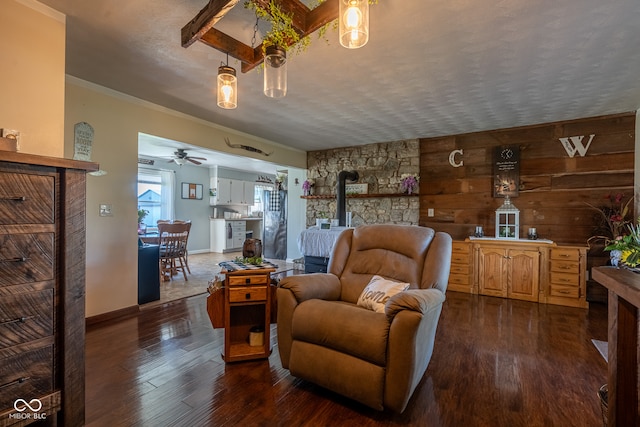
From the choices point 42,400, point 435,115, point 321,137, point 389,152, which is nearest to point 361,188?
point 389,152

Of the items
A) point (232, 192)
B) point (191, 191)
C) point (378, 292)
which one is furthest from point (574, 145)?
point (191, 191)

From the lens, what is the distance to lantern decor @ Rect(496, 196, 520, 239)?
4.30 m

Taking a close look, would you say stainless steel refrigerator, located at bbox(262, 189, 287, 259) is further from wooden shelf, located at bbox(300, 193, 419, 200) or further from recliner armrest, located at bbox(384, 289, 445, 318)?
recliner armrest, located at bbox(384, 289, 445, 318)

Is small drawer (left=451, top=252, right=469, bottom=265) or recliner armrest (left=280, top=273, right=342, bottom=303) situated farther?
small drawer (left=451, top=252, right=469, bottom=265)

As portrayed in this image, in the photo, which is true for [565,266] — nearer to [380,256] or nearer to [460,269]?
[460,269]

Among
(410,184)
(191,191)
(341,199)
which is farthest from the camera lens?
(191,191)

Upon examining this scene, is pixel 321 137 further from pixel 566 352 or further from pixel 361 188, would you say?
pixel 566 352

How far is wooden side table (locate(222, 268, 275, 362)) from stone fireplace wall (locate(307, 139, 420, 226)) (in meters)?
3.65

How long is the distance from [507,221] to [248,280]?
158 inches

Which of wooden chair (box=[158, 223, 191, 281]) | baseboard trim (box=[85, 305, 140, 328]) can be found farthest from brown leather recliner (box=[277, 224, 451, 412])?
wooden chair (box=[158, 223, 191, 281])

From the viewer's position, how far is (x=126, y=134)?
3.31 m

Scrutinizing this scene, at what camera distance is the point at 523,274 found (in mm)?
3975

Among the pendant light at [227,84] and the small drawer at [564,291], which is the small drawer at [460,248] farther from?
the pendant light at [227,84]

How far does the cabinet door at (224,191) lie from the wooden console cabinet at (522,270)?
6.02m
